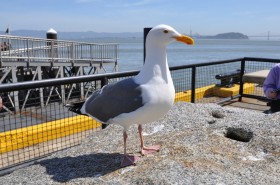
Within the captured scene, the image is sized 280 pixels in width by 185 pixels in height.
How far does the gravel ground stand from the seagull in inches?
12.3

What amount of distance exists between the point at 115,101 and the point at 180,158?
853mm

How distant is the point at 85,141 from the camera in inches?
162

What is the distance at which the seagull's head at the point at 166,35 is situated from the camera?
2.95 metres

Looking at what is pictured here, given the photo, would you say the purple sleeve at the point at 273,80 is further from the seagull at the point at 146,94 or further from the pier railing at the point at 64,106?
the seagull at the point at 146,94

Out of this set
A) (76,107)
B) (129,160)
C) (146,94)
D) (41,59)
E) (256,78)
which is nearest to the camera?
(146,94)

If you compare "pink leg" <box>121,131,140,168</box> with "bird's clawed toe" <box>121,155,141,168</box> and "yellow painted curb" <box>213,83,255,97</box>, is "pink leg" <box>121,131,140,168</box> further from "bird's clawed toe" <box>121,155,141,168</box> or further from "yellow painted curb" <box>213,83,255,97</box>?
"yellow painted curb" <box>213,83,255,97</box>

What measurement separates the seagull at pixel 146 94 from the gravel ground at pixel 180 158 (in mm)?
313

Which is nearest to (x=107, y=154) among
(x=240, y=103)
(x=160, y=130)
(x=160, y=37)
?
(x=160, y=130)

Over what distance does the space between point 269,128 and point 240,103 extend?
400cm

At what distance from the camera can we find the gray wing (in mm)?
2905

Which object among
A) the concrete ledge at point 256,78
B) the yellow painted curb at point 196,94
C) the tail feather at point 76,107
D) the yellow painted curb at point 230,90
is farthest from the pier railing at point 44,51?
the tail feather at point 76,107

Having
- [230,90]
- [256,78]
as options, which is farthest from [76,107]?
[230,90]

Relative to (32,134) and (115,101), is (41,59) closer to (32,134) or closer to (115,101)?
(32,134)

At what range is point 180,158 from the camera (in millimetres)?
3193
